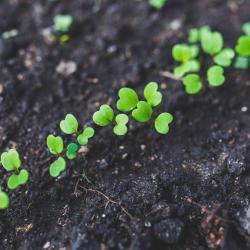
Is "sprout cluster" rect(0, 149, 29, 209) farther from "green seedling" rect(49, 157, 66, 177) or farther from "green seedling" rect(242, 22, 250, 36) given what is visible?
"green seedling" rect(242, 22, 250, 36)

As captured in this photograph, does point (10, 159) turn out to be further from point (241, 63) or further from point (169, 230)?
point (241, 63)

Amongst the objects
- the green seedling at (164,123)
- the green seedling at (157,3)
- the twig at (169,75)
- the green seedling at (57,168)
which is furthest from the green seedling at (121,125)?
the green seedling at (157,3)

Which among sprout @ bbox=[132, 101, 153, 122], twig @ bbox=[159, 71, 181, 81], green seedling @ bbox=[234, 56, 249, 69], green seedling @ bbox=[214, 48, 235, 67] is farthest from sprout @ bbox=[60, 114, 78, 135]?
green seedling @ bbox=[234, 56, 249, 69]

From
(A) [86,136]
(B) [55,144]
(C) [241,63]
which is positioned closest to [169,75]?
(C) [241,63]

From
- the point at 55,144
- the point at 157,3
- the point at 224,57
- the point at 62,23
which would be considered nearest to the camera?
the point at 55,144

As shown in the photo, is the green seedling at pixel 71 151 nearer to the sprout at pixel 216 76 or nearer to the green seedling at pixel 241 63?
the sprout at pixel 216 76

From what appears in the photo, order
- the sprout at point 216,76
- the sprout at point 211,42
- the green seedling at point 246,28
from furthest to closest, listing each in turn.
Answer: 1. the green seedling at point 246,28
2. the sprout at point 211,42
3. the sprout at point 216,76

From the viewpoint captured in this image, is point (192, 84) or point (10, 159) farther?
point (192, 84)

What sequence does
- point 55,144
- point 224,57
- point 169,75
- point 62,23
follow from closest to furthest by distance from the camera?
point 55,144 < point 224,57 < point 169,75 < point 62,23
